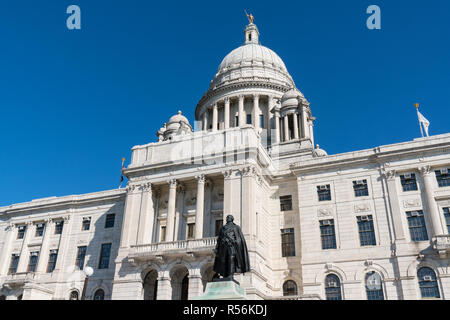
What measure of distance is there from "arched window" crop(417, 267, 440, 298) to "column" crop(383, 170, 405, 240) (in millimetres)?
2895

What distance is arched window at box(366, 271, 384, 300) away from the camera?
30.9m

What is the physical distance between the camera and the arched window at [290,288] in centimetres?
3384

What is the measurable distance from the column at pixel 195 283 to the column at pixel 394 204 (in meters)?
15.7

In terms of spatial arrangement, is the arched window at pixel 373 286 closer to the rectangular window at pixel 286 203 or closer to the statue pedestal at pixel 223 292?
the rectangular window at pixel 286 203

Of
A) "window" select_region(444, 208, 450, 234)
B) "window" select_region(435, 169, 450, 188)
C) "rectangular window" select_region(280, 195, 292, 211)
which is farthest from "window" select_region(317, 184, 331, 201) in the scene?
"window" select_region(444, 208, 450, 234)

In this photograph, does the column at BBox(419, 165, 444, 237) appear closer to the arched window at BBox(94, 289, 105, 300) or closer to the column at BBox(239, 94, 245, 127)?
the column at BBox(239, 94, 245, 127)

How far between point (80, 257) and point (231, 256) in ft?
104

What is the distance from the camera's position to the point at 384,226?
107ft

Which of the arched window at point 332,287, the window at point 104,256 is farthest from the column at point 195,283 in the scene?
the window at point 104,256

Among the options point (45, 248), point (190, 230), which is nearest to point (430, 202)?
point (190, 230)

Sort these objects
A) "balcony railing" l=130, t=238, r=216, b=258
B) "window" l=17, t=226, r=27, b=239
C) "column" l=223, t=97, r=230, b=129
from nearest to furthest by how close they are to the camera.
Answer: "balcony railing" l=130, t=238, r=216, b=258
"window" l=17, t=226, r=27, b=239
"column" l=223, t=97, r=230, b=129
